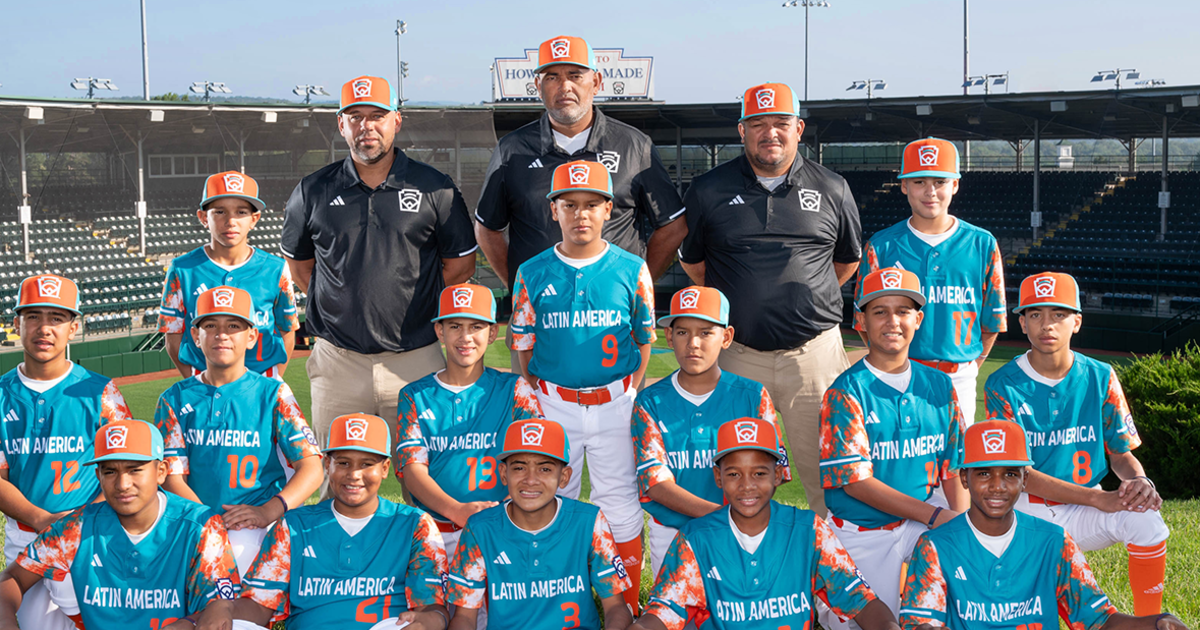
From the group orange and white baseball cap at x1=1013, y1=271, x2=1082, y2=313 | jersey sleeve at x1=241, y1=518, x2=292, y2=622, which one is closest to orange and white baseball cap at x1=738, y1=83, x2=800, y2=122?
orange and white baseball cap at x1=1013, y1=271, x2=1082, y2=313

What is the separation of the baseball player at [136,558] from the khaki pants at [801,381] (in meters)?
2.90

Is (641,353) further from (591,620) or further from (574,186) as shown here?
(591,620)

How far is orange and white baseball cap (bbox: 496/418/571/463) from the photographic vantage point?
432cm

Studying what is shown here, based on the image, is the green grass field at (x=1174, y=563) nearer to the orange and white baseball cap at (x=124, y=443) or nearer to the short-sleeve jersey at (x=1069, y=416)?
the short-sleeve jersey at (x=1069, y=416)

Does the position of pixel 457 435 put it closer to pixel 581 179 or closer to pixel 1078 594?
pixel 581 179

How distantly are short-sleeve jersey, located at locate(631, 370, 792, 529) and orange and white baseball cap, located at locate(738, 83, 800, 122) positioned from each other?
1.65 meters

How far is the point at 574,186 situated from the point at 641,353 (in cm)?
94

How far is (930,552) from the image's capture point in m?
4.19

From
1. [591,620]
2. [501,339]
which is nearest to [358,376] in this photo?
[591,620]

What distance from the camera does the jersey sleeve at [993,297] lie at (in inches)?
225

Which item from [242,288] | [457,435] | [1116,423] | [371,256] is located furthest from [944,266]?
[242,288]

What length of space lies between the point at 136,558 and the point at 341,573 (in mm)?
910

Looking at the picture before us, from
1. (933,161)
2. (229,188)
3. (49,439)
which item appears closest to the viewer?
(49,439)

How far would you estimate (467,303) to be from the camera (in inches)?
200
